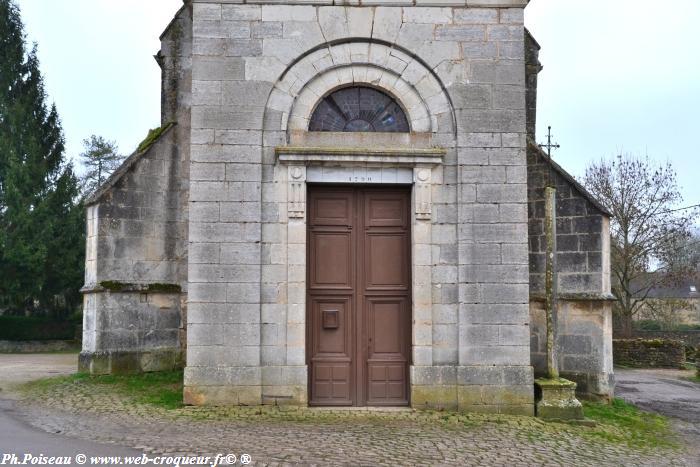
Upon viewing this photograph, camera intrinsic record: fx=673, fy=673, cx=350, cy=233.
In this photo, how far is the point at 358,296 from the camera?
30.8ft

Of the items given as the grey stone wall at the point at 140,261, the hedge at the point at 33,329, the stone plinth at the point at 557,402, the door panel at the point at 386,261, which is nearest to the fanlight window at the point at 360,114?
the door panel at the point at 386,261

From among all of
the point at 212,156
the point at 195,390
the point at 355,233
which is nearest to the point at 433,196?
the point at 355,233

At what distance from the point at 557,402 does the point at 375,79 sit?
5.06m

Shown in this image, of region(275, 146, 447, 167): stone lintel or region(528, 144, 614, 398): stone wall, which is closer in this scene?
region(275, 146, 447, 167): stone lintel

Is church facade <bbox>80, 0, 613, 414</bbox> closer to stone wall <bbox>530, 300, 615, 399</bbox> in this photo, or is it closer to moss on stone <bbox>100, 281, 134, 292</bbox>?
stone wall <bbox>530, 300, 615, 399</bbox>

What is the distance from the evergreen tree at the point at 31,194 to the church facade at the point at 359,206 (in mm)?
19675

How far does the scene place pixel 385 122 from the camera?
9617 millimetres

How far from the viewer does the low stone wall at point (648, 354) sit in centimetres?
2231

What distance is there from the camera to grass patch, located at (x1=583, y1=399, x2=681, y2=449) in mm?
8219

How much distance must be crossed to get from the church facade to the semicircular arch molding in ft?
0.07

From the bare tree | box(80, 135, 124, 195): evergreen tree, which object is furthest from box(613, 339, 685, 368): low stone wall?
box(80, 135, 124, 195): evergreen tree

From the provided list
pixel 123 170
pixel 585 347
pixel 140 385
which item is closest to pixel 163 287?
pixel 140 385

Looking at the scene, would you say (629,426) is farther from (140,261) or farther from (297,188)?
(140,261)

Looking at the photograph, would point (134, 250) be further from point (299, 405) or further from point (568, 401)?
point (568, 401)
